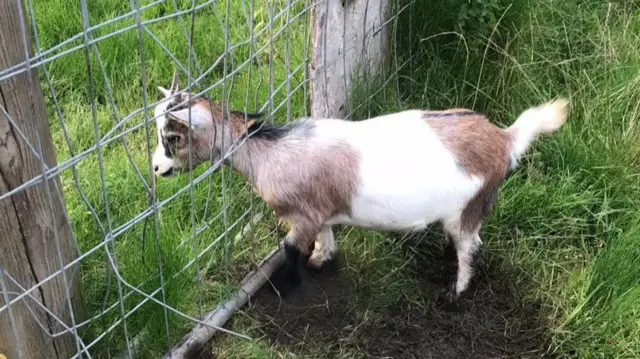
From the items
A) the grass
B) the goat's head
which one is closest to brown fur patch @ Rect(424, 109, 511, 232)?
the grass

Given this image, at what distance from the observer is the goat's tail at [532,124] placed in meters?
2.71

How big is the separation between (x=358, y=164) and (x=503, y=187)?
924 millimetres

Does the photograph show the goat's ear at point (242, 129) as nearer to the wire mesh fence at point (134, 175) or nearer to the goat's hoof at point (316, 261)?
the wire mesh fence at point (134, 175)

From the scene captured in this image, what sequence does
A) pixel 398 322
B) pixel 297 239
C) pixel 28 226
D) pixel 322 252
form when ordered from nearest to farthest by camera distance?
pixel 28 226, pixel 297 239, pixel 398 322, pixel 322 252

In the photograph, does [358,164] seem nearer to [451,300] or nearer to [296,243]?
[296,243]

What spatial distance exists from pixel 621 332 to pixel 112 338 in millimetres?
1740

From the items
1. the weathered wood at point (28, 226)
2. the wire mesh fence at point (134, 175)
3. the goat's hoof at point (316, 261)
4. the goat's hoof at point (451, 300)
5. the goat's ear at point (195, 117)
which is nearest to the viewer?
the weathered wood at point (28, 226)

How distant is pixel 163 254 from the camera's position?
2.56 metres

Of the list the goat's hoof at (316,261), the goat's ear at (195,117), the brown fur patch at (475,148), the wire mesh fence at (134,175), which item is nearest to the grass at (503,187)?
the wire mesh fence at (134,175)

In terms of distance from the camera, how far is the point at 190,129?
7.49 ft

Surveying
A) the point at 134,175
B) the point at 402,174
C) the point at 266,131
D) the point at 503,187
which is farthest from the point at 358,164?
the point at 134,175

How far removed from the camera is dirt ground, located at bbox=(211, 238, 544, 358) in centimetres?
276

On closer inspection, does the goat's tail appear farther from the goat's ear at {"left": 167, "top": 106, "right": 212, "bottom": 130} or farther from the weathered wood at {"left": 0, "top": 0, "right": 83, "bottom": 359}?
the weathered wood at {"left": 0, "top": 0, "right": 83, "bottom": 359}

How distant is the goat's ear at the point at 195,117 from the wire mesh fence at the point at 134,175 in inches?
2.8
